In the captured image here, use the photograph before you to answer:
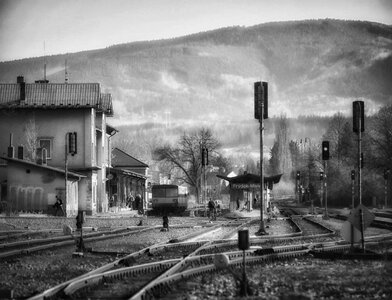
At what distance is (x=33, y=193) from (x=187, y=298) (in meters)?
47.8

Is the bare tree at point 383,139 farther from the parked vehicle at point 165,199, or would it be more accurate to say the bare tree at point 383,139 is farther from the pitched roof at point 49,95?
the pitched roof at point 49,95

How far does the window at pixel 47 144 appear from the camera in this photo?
67.5m

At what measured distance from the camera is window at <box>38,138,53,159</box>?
6750 cm

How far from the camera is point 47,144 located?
→ 67.9m

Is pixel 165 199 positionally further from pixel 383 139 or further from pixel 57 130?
pixel 383 139

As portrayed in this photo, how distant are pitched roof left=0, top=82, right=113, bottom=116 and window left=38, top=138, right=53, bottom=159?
9.93ft

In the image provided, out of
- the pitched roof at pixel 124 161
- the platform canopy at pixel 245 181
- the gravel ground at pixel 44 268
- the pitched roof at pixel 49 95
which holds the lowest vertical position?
the gravel ground at pixel 44 268

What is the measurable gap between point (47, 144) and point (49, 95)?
4.55 m

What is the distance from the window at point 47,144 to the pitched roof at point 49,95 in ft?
9.93

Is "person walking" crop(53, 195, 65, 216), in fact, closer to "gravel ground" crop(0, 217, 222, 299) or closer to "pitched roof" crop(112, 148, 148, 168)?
"gravel ground" crop(0, 217, 222, 299)

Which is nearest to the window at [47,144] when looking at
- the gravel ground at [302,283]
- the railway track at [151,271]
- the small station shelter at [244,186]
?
the small station shelter at [244,186]

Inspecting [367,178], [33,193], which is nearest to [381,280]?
[33,193]

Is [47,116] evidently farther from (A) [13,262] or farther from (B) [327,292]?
(B) [327,292]

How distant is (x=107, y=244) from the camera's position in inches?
1000
